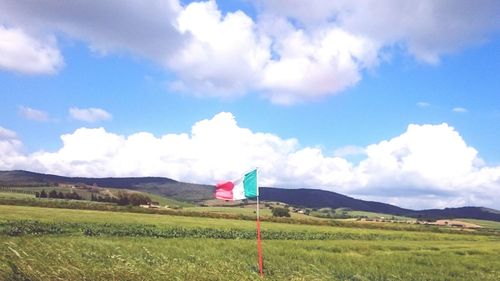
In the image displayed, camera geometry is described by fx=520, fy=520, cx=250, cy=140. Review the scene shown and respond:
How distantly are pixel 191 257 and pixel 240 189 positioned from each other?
359 inches

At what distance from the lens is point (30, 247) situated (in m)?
18.0

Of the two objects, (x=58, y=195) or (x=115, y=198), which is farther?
(x=58, y=195)

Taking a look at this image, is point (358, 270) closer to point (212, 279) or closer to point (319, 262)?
point (319, 262)

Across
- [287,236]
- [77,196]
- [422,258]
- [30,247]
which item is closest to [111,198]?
[77,196]

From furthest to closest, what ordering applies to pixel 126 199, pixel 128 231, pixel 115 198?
pixel 115 198 < pixel 126 199 < pixel 128 231

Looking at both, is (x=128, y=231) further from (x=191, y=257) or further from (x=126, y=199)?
(x=126, y=199)

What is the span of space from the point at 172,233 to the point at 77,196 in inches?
5118

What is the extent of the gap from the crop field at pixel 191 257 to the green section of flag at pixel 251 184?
10.4ft

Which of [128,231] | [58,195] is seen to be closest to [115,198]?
[58,195]

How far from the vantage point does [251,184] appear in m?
22.8

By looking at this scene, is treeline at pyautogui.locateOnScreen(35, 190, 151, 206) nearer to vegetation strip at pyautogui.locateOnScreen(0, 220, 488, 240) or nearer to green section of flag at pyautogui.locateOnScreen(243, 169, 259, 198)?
vegetation strip at pyautogui.locateOnScreen(0, 220, 488, 240)

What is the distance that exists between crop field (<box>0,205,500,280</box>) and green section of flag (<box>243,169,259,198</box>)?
10.4 feet

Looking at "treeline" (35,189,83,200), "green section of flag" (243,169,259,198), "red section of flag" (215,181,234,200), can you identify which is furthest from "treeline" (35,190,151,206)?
"green section of flag" (243,169,259,198)

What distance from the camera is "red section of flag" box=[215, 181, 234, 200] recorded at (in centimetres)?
2347
